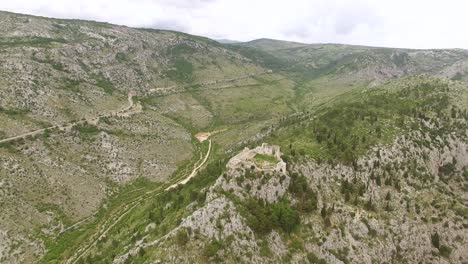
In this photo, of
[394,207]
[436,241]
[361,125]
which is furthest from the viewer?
[361,125]

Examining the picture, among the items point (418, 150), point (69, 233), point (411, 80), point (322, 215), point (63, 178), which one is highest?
point (411, 80)

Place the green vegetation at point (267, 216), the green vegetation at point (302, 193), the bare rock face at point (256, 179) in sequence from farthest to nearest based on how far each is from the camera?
1. the green vegetation at point (302, 193)
2. the bare rock face at point (256, 179)
3. the green vegetation at point (267, 216)

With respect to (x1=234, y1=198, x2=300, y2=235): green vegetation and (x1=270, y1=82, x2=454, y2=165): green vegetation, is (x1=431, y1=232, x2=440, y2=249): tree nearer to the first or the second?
(x1=270, y1=82, x2=454, y2=165): green vegetation

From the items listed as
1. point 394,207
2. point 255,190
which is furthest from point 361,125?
point 255,190

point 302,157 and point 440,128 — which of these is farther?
point 440,128

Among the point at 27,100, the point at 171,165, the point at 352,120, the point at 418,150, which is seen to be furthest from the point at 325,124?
the point at 27,100

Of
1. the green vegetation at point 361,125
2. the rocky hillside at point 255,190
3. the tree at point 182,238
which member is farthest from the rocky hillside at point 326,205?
the green vegetation at point 361,125

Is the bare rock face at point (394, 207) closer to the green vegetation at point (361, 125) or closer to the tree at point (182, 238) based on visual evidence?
the green vegetation at point (361, 125)

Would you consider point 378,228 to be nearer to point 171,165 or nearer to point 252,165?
point 252,165

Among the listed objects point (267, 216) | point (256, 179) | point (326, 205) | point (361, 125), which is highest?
point (361, 125)

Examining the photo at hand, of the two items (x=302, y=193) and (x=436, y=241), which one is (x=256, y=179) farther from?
(x=436, y=241)

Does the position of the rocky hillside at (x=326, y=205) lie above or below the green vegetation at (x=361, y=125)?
below
